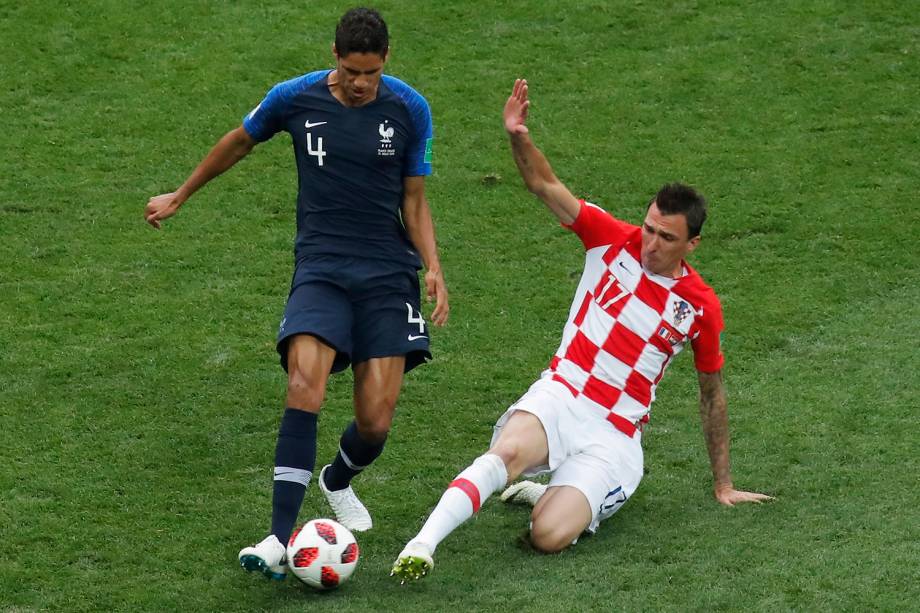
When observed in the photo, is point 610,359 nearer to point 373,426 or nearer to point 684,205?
point 684,205

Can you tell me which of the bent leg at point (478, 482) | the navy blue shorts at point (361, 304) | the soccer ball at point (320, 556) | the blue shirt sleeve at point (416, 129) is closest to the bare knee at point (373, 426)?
the navy blue shorts at point (361, 304)

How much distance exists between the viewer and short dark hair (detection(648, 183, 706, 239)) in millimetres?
5660

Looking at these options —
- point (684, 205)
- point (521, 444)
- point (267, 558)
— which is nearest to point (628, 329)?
point (684, 205)

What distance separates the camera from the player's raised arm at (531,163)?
5.72m

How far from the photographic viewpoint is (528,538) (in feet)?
18.5

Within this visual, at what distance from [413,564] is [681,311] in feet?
5.45

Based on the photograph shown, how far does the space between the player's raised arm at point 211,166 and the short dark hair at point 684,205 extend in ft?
5.54

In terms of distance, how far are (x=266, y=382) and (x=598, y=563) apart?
247cm

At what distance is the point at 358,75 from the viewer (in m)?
5.39

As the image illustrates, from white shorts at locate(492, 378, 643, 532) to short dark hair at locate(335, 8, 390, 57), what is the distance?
1.58 metres

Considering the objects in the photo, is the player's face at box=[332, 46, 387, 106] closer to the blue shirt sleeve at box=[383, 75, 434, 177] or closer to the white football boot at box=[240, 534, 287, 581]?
the blue shirt sleeve at box=[383, 75, 434, 177]

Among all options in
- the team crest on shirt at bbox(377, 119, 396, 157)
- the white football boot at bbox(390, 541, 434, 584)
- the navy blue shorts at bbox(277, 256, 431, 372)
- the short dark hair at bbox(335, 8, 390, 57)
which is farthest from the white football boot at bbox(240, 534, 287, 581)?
the short dark hair at bbox(335, 8, 390, 57)

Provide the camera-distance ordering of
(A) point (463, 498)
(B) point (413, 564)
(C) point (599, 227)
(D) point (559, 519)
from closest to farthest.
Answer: (B) point (413, 564), (A) point (463, 498), (D) point (559, 519), (C) point (599, 227)

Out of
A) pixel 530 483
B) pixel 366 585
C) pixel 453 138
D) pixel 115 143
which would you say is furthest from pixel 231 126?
pixel 366 585
